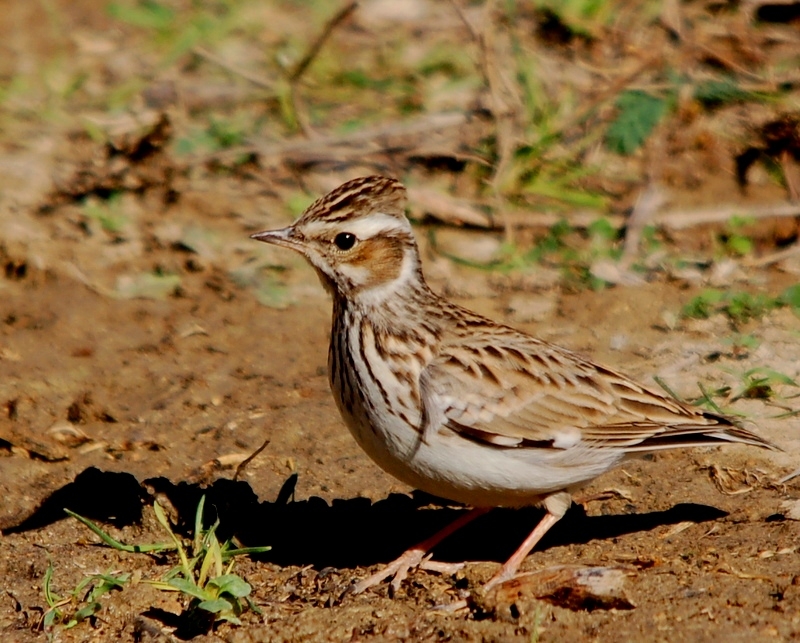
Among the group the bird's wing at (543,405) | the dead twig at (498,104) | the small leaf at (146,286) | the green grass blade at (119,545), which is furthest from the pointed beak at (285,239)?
the dead twig at (498,104)

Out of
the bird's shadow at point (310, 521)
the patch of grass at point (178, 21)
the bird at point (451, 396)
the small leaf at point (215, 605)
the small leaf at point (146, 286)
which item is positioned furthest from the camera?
the patch of grass at point (178, 21)

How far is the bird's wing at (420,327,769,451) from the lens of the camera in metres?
5.09

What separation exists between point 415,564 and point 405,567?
5 centimetres

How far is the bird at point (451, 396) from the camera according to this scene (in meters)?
5.00

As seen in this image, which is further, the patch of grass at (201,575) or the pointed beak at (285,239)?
the pointed beak at (285,239)

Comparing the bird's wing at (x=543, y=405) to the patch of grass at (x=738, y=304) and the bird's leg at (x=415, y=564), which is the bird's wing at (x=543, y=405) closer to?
the bird's leg at (x=415, y=564)

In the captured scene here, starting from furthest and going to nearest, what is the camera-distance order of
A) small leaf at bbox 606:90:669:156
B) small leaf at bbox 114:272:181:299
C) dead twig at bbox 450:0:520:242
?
small leaf at bbox 606:90:669:156 → dead twig at bbox 450:0:520:242 → small leaf at bbox 114:272:181:299

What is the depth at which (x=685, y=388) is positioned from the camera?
6555 mm

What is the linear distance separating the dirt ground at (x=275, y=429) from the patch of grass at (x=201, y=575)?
7cm

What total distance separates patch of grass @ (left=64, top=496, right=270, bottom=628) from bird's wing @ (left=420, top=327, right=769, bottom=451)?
951 millimetres

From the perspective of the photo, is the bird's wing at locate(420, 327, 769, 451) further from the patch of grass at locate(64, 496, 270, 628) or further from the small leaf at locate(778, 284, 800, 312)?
the small leaf at locate(778, 284, 800, 312)

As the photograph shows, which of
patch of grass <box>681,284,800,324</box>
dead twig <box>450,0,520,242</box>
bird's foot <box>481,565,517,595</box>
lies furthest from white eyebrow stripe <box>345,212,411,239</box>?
dead twig <box>450,0,520,242</box>

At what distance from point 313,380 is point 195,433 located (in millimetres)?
820

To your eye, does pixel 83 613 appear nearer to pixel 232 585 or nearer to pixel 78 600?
pixel 78 600
